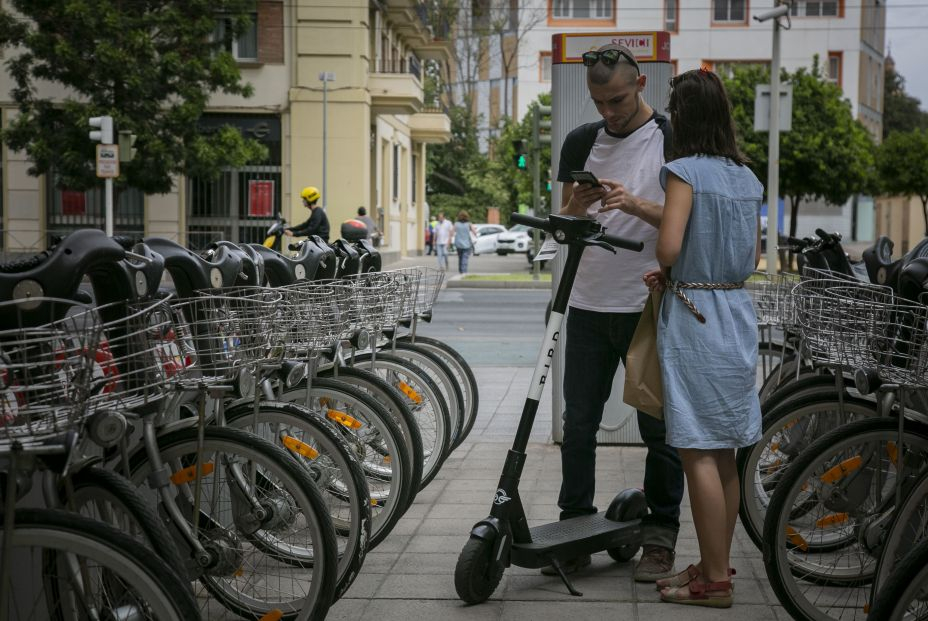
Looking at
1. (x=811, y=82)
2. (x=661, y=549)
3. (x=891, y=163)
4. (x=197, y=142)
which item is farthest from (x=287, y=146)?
(x=661, y=549)

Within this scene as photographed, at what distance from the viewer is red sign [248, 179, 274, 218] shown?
31719 mm

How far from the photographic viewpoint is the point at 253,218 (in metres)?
31.7

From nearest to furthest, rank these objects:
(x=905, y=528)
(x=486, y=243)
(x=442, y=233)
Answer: (x=905, y=528), (x=442, y=233), (x=486, y=243)

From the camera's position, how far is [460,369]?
7004 mm

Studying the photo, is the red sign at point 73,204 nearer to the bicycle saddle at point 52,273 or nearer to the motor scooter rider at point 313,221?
the motor scooter rider at point 313,221

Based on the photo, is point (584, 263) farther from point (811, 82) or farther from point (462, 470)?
point (811, 82)

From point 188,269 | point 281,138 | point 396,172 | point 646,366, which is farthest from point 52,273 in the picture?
point 396,172

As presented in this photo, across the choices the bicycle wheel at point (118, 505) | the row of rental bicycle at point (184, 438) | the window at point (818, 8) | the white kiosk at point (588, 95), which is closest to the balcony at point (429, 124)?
the window at point (818, 8)

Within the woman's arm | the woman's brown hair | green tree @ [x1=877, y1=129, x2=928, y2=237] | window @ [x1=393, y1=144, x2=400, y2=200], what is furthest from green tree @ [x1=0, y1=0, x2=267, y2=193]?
green tree @ [x1=877, y1=129, x2=928, y2=237]

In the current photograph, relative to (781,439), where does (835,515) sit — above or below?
below

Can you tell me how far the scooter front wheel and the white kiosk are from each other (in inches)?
105

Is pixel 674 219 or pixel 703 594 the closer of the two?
A: pixel 674 219

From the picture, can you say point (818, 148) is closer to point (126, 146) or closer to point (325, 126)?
point (325, 126)

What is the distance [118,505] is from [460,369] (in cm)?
405
